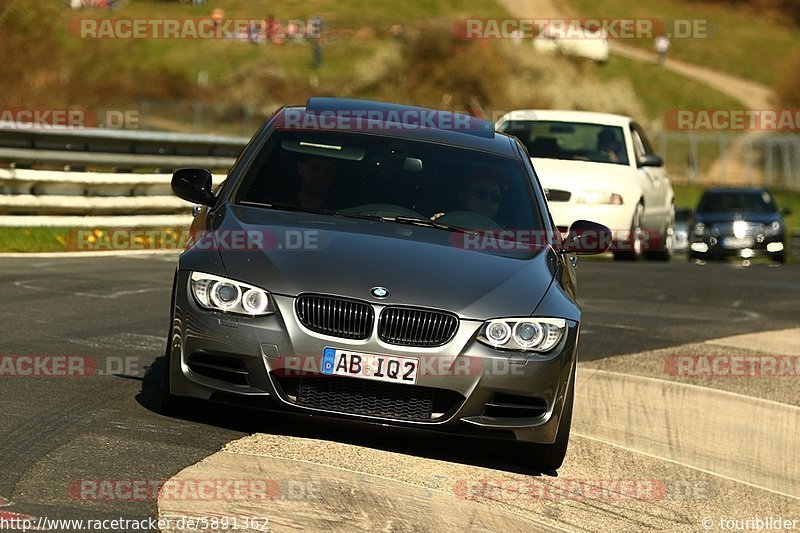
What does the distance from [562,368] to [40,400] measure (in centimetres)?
255

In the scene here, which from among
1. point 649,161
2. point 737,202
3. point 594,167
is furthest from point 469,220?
point 737,202

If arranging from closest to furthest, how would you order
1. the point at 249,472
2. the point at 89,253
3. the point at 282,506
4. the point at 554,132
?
1. the point at 282,506
2. the point at 249,472
3. the point at 89,253
4. the point at 554,132

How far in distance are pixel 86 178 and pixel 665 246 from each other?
26.2 ft

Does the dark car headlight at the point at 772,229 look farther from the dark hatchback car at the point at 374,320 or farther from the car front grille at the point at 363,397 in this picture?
the car front grille at the point at 363,397

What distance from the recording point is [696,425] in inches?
362

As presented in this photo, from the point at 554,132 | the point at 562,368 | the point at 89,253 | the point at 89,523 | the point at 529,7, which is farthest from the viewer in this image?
the point at 529,7

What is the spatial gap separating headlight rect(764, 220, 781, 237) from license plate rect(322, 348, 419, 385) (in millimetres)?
22134

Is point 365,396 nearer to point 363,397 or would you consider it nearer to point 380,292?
point 363,397

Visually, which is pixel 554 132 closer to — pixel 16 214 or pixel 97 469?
pixel 16 214

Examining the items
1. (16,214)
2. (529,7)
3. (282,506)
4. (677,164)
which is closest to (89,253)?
(16,214)

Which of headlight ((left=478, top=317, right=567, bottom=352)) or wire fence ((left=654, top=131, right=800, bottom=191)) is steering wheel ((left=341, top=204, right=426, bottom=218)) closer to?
headlight ((left=478, top=317, right=567, bottom=352))

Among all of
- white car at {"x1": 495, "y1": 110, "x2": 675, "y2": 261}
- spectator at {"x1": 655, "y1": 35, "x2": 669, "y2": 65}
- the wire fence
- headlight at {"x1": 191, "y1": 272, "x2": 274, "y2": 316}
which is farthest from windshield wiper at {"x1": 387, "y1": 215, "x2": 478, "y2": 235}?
spectator at {"x1": 655, "y1": 35, "x2": 669, "y2": 65}

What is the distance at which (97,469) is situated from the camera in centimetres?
596

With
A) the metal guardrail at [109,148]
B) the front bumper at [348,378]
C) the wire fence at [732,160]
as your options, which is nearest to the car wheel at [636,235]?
the metal guardrail at [109,148]
